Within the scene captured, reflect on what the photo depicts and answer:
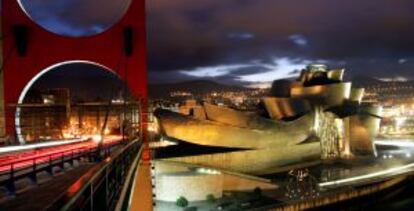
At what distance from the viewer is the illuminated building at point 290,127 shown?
2417cm

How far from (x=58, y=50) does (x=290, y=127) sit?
15.4 m

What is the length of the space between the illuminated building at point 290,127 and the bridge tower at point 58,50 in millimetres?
5897

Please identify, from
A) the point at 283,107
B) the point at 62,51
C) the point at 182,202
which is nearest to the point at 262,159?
the point at 283,107

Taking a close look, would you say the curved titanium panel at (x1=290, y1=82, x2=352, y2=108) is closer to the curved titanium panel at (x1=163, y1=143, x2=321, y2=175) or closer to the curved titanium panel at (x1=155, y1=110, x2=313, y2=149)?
the curved titanium panel at (x1=155, y1=110, x2=313, y2=149)

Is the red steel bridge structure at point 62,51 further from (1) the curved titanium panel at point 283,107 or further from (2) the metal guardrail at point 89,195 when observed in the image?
(1) the curved titanium panel at point 283,107

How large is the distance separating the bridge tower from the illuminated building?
590 cm

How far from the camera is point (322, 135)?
31641 millimetres

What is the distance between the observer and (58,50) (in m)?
17.3

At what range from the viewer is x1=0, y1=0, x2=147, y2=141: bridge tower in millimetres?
16750

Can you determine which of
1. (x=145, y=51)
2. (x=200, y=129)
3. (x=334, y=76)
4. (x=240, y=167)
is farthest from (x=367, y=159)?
(x=145, y=51)

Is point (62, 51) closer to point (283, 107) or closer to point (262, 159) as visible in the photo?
point (262, 159)

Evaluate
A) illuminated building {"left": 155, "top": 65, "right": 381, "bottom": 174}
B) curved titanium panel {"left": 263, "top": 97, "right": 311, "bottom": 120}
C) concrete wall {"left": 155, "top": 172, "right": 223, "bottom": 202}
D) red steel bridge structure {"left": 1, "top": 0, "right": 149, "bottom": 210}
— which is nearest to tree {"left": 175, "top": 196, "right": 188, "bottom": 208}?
concrete wall {"left": 155, "top": 172, "right": 223, "bottom": 202}

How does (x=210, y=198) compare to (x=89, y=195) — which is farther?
(x=210, y=198)

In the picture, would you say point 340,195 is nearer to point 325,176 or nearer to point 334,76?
point 325,176
